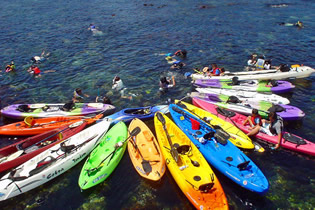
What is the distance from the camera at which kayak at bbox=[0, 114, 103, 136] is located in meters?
15.9

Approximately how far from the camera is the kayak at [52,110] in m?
17.4

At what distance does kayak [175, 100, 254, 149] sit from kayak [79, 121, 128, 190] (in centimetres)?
569

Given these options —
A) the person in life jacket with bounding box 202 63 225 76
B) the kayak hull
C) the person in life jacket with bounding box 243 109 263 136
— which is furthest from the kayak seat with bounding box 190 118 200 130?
the person in life jacket with bounding box 202 63 225 76

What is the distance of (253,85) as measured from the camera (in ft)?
66.5

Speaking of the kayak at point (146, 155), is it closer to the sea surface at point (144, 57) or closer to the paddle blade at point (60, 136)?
the sea surface at point (144, 57)

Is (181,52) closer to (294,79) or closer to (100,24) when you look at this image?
(294,79)

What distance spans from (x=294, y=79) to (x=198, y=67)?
10.2m

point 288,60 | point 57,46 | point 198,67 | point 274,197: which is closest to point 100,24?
point 57,46

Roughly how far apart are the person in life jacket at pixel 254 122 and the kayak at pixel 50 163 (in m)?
10.2

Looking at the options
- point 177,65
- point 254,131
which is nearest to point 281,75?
point 254,131

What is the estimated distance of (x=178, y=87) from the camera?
72.9 feet

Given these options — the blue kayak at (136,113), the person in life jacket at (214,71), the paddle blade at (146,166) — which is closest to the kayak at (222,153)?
the blue kayak at (136,113)

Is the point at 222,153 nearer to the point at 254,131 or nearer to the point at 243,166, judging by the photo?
the point at 243,166

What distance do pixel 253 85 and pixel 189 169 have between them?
12.4 m
